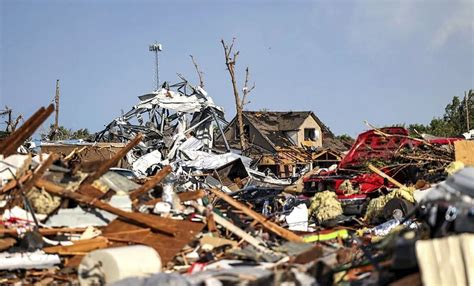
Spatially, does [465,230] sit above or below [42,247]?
below

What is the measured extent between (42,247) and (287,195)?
6.39 m

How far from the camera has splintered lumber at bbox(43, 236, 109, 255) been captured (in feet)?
24.5

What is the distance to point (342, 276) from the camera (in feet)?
18.8

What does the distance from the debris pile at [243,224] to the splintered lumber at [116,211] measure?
13 mm

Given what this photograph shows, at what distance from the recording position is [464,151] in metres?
12.8

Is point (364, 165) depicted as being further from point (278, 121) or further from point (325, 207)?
point (278, 121)

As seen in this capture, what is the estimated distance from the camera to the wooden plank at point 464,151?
1269 cm

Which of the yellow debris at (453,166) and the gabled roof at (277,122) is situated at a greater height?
the gabled roof at (277,122)

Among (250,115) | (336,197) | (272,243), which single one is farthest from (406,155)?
(250,115)

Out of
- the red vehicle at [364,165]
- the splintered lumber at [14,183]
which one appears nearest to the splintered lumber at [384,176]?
the red vehicle at [364,165]

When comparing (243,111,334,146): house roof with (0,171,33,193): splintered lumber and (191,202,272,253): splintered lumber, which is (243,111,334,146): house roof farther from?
(0,171,33,193): splintered lumber

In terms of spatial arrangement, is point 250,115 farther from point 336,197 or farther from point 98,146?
point 336,197

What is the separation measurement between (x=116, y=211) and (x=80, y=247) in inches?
26.4

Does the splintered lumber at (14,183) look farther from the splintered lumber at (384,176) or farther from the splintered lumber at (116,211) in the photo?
the splintered lumber at (384,176)
